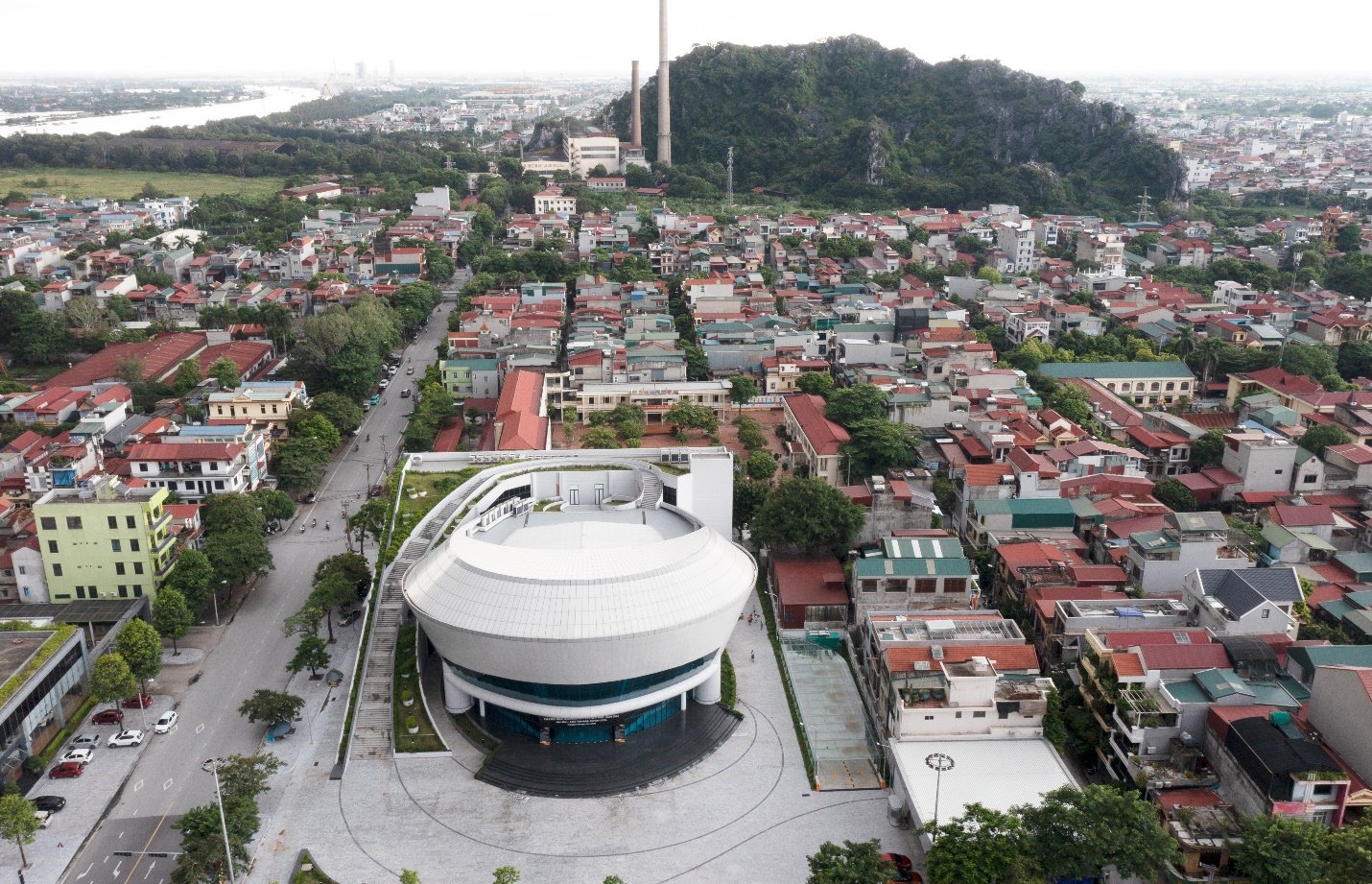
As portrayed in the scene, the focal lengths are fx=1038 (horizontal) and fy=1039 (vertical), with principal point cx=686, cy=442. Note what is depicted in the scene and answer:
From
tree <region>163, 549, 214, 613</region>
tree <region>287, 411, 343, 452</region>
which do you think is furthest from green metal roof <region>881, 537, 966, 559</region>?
tree <region>287, 411, 343, 452</region>

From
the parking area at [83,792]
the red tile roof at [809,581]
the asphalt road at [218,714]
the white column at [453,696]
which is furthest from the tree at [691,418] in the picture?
the parking area at [83,792]

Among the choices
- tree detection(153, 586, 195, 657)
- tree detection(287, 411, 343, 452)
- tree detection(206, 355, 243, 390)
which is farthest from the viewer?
tree detection(206, 355, 243, 390)

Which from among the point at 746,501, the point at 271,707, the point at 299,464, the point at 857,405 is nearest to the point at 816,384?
the point at 857,405

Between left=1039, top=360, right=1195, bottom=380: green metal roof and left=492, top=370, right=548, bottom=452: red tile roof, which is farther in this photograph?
left=1039, top=360, right=1195, bottom=380: green metal roof

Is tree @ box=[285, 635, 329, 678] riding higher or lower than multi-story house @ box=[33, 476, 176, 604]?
lower

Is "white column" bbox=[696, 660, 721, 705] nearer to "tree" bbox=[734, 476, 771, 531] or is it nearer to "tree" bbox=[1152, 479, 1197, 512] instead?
"tree" bbox=[734, 476, 771, 531]

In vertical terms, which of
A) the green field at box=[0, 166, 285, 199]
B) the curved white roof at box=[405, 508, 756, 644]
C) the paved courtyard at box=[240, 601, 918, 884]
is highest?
the green field at box=[0, 166, 285, 199]

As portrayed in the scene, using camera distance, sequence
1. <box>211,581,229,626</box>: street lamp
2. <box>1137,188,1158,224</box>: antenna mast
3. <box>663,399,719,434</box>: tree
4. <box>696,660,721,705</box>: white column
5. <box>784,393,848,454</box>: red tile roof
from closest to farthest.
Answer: <box>696,660,721,705</box>: white column
<box>211,581,229,626</box>: street lamp
<box>784,393,848,454</box>: red tile roof
<box>663,399,719,434</box>: tree
<box>1137,188,1158,224</box>: antenna mast
